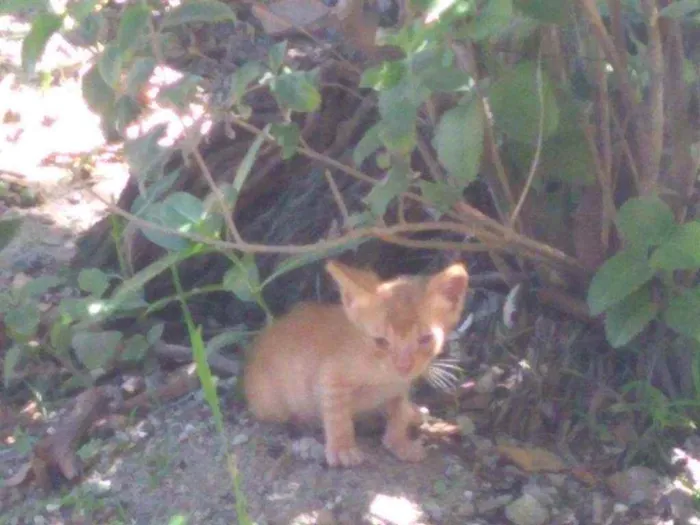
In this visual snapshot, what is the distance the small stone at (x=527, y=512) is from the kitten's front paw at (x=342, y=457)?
0.46 m

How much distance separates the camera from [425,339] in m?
3.52

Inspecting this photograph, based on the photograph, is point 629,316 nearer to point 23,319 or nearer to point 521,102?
point 521,102

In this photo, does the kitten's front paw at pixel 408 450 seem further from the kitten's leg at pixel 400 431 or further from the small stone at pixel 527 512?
the small stone at pixel 527 512

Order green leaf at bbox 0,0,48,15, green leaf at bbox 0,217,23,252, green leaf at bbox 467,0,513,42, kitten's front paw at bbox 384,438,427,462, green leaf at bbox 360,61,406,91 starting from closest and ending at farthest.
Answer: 1. green leaf at bbox 467,0,513,42
2. green leaf at bbox 360,61,406,91
3. green leaf at bbox 0,0,48,15
4. kitten's front paw at bbox 384,438,427,462
5. green leaf at bbox 0,217,23,252

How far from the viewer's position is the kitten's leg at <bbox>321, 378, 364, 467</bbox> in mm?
3598

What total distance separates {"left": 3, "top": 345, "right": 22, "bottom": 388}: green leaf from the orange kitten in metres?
0.81

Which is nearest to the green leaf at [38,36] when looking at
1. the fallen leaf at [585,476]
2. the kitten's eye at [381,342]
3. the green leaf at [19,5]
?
the green leaf at [19,5]

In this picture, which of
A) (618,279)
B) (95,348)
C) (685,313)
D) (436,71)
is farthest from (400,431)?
(436,71)

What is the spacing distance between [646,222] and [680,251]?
15 cm

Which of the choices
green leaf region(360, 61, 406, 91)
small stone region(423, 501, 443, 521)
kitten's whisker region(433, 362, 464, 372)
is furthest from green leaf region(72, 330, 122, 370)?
green leaf region(360, 61, 406, 91)

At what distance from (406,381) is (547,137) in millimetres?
814

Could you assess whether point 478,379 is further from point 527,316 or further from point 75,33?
point 75,33

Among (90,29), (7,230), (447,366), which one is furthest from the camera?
(7,230)

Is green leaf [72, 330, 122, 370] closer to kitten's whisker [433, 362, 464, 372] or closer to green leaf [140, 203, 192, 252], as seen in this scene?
green leaf [140, 203, 192, 252]
